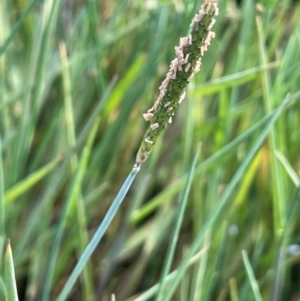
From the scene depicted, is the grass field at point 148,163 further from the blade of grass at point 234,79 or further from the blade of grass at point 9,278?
the blade of grass at point 9,278

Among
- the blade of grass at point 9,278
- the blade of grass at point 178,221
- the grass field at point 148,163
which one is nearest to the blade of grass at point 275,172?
the grass field at point 148,163

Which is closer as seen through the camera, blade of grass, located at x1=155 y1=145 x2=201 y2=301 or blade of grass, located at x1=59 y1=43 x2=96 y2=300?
blade of grass, located at x1=155 y1=145 x2=201 y2=301

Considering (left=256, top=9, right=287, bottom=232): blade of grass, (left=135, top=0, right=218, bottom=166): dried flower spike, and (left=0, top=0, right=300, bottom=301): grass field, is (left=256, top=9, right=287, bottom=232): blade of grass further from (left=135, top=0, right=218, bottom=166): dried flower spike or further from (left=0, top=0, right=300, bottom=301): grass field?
(left=135, top=0, right=218, bottom=166): dried flower spike

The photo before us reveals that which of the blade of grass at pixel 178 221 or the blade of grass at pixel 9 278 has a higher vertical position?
the blade of grass at pixel 9 278

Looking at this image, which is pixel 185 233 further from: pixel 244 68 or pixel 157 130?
pixel 157 130

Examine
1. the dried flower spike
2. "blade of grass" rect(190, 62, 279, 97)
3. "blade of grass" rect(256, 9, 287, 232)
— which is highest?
the dried flower spike

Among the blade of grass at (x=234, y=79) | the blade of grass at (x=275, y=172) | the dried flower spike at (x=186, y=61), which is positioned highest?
the dried flower spike at (x=186, y=61)

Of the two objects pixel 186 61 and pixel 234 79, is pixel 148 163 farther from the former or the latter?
pixel 186 61

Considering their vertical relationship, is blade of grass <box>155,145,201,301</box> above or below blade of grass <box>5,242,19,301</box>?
below

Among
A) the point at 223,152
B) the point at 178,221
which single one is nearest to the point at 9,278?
the point at 178,221

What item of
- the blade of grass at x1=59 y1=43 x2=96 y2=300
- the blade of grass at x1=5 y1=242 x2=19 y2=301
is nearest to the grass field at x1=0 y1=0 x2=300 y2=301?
the blade of grass at x1=59 y1=43 x2=96 y2=300

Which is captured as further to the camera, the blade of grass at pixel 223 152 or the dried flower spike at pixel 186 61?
the blade of grass at pixel 223 152
